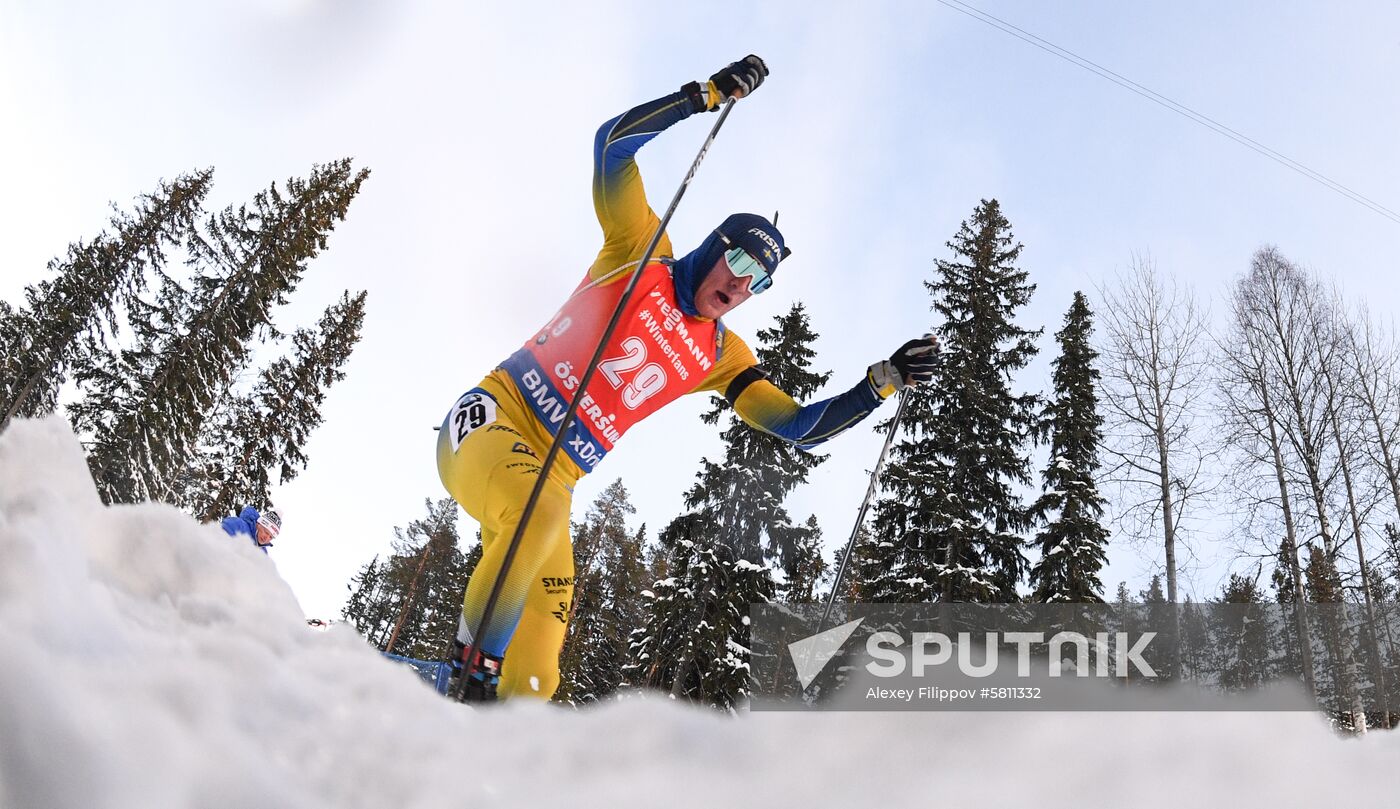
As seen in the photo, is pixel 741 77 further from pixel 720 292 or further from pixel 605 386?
pixel 605 386

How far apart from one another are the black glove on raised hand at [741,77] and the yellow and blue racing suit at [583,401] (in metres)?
0.17

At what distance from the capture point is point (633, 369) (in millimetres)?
3379

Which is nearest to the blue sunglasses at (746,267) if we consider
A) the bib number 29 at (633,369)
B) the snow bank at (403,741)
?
the bib number 29 at (633,369)

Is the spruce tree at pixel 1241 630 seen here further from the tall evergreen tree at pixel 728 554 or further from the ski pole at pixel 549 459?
the ski pole at pixel 549 459

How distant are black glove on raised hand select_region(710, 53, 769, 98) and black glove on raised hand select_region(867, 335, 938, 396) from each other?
1.42 metres

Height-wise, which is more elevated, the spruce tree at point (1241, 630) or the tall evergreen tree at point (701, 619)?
the spruce tree at point (1241, 630)

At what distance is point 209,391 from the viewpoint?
18625mm

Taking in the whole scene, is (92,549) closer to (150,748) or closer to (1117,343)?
(150,748)

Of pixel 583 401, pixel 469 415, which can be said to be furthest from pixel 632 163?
pixel 469 415

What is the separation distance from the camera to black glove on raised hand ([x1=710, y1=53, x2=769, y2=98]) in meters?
3.69

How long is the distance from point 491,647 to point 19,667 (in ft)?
6.61

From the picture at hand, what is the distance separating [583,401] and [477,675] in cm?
114

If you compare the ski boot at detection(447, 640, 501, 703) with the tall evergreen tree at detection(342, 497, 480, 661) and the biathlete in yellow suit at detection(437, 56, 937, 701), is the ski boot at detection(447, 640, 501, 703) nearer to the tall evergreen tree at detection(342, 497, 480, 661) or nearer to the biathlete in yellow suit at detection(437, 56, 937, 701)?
the biathlete in yellow suit at detection(437, 56, 937, 701)

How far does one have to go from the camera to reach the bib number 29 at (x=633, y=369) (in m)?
3.33
